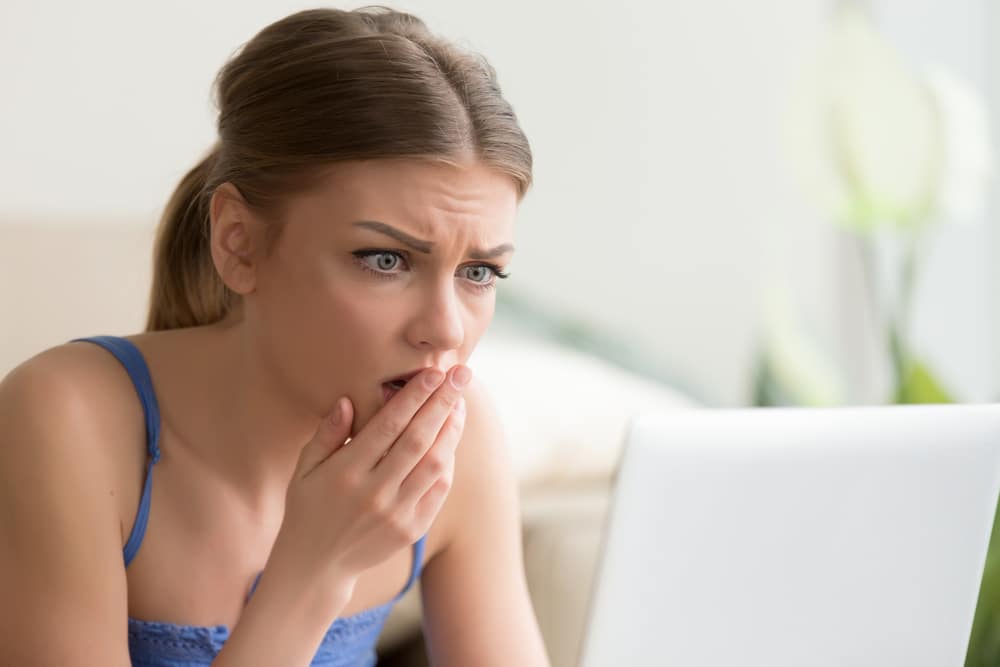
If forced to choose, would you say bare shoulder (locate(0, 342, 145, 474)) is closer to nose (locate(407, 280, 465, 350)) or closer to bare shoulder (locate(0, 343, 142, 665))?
bare shoulder (locate(0, 343, 142, 665))

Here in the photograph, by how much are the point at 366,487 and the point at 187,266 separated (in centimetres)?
36

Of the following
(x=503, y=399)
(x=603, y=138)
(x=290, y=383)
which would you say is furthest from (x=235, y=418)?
(x=603, y=138)

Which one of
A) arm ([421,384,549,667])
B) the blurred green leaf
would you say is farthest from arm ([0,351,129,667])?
the blurred green leaf

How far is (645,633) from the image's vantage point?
792 mm

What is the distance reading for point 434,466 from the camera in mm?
989

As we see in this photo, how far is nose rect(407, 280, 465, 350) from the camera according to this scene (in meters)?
0.92

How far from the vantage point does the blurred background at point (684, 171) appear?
6.28 feet

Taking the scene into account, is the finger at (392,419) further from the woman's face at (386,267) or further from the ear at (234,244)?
the ear at (234,244)

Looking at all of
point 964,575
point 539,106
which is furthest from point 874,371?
point 964,575

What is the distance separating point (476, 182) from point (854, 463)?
357 millimetres

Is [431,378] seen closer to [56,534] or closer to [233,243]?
[233,243]

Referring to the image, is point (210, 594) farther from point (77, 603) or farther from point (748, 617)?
point (748, 617)

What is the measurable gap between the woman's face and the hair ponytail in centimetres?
21

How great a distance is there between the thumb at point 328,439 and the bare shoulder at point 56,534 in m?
0.18
